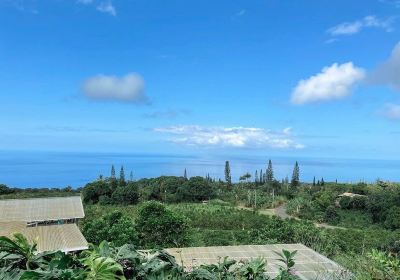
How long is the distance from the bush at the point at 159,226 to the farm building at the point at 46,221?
238 centimetres

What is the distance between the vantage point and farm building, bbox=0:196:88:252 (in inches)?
378

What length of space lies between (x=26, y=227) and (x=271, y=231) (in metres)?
8.04

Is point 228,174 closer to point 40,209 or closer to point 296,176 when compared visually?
point 296,176

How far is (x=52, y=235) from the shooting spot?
10.1 m

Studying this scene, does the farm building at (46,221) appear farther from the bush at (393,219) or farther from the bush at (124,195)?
the bush at (393,219)

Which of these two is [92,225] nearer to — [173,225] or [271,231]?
[173,225]

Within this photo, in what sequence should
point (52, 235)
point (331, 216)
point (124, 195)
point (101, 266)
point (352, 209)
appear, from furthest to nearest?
point (352, 209), point (124, 195), point (331, 216), point (52, 235), point (101, 266)

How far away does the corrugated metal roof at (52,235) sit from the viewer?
925 cm

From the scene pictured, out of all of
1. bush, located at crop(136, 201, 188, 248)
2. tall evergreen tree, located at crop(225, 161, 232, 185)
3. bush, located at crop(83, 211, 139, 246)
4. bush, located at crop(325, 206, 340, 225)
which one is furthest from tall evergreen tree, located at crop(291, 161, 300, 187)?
bush, located at crop(83, 211, 139, 246)

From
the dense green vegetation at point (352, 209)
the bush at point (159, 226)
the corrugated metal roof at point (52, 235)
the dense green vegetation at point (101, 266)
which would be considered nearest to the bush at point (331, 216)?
the dense green vegetation at point (352, 209)

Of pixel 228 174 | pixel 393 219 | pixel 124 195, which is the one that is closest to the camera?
pixel 393 219

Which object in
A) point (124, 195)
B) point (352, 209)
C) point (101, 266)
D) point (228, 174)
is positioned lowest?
point (352, 209)

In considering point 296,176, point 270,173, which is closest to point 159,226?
point 270,173

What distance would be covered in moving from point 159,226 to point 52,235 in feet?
14.6
